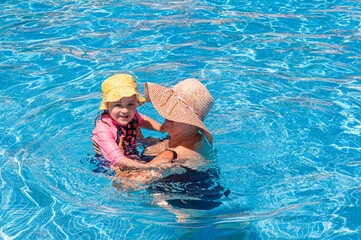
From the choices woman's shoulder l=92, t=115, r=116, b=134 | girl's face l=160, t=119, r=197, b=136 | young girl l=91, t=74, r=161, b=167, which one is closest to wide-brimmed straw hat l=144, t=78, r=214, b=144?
girl's face l=160, t=119, r=197, b=136

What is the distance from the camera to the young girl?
4.50 m

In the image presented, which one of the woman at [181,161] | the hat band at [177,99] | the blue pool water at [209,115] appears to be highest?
the hat band at [177,99]

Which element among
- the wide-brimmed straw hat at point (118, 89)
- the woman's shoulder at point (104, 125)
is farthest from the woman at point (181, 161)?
the woman's shoulder at point (104, 125)

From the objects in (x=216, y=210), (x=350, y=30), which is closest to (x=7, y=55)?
(x=216, y=210)

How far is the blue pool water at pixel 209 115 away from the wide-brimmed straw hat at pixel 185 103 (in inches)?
30.5

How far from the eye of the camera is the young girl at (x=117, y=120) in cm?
450

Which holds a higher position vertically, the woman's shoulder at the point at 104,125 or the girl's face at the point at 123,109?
the girl's face at the point at 123,109

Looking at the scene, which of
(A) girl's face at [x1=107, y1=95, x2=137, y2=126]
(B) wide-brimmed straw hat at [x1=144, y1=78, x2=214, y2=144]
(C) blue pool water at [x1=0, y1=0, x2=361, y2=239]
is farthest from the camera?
(A) girl's face at [x1=107, y1=95, x2=137, y2=126]

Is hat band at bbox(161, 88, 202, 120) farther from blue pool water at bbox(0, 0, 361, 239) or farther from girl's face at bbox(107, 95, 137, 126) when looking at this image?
blue pool water at bbox(0, 0, 361, 239)

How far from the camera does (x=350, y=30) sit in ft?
30.3

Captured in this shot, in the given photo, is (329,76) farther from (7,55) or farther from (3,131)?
(7,55)

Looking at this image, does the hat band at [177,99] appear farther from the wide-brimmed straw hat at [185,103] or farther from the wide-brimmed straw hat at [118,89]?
the wide-brimmed straw hat at [118,89]

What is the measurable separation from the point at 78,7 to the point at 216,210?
298 inches

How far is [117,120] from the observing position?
15.5ft
